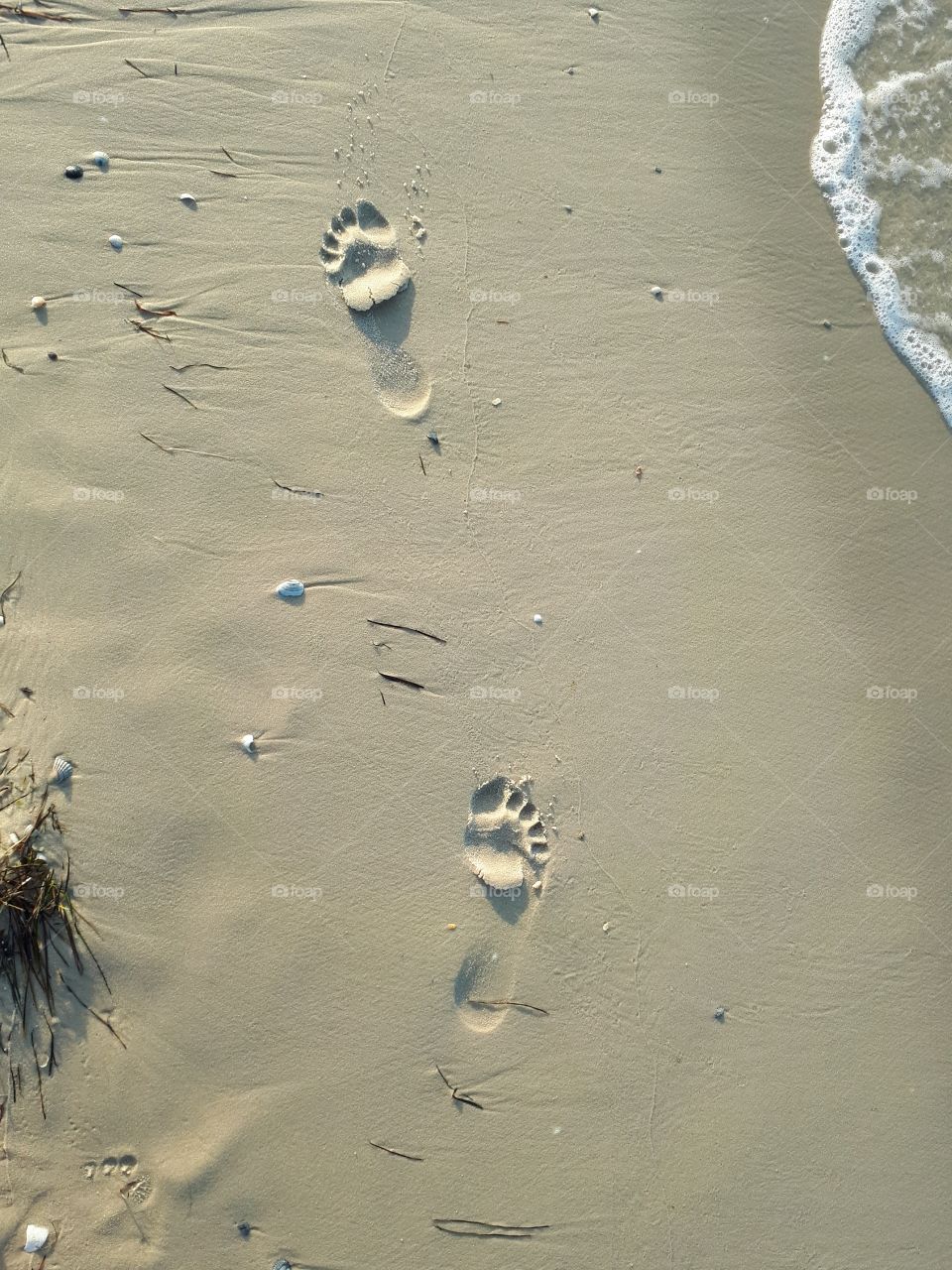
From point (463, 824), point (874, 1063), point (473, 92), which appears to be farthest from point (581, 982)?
point (473, 92)

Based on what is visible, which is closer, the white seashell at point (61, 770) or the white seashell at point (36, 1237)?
the white seashell at point (36, 1237)

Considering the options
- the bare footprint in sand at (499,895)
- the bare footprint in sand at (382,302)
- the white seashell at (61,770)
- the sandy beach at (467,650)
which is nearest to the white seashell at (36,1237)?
the sandy beach at (467,650)

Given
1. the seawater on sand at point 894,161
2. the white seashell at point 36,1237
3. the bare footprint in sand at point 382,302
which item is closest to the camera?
the white seashell at point 36,1237

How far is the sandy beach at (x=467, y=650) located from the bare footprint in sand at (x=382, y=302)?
4cm

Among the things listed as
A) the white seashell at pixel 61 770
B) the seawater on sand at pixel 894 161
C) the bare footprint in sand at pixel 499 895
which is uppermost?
the seawater on sand at pixel 894 161

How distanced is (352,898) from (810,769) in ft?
10.3

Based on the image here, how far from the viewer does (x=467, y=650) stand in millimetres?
5176

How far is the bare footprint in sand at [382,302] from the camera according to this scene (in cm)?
524

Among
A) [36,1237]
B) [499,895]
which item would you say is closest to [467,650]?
[499,895]

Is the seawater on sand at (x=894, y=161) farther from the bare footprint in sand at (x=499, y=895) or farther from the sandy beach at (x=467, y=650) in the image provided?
the bare footprint in sand at (x=499, y=895)

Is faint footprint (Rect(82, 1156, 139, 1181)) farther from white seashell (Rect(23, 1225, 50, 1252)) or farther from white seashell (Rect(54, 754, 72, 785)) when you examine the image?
white seashell (Rect(54, 754, 72, 785))

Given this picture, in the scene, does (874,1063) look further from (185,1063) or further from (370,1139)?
(185,1063)

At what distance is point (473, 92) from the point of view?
5363 mm

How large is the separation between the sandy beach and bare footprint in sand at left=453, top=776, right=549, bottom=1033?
0.03 meters
